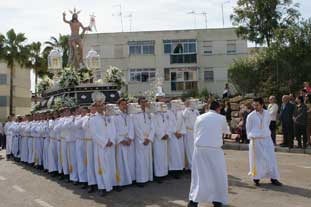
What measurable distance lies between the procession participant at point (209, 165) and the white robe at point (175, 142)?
11.6 ft

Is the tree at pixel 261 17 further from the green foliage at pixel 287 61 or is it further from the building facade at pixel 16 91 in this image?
the building facade at pixel 16 91

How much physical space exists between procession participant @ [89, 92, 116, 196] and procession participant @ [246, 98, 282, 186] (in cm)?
308

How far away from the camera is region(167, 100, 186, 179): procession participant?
12.1 meters

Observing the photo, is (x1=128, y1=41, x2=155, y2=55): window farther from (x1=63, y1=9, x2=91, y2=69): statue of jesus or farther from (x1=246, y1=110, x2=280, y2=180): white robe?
(x1=246, y1=110, x2=280, y2=180): white robe

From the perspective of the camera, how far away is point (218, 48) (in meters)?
46.8

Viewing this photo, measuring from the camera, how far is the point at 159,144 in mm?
11867

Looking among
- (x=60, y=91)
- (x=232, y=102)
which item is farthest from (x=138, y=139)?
(x=232, y=102)

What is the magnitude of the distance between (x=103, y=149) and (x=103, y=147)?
8cm

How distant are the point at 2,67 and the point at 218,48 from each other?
29282mm

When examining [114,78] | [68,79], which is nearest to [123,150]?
[68,79]

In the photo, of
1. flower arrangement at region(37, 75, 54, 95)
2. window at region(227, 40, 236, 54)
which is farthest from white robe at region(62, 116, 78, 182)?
window at region(227, 40, 236, 54)

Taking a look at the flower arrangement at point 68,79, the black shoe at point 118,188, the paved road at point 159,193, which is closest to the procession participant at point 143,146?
the paved road at point 159,193

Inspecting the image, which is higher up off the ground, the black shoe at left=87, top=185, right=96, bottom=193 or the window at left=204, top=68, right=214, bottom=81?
the window at left=204, top=68, right=214, bottom=81

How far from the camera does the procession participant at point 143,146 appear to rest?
1130cm
